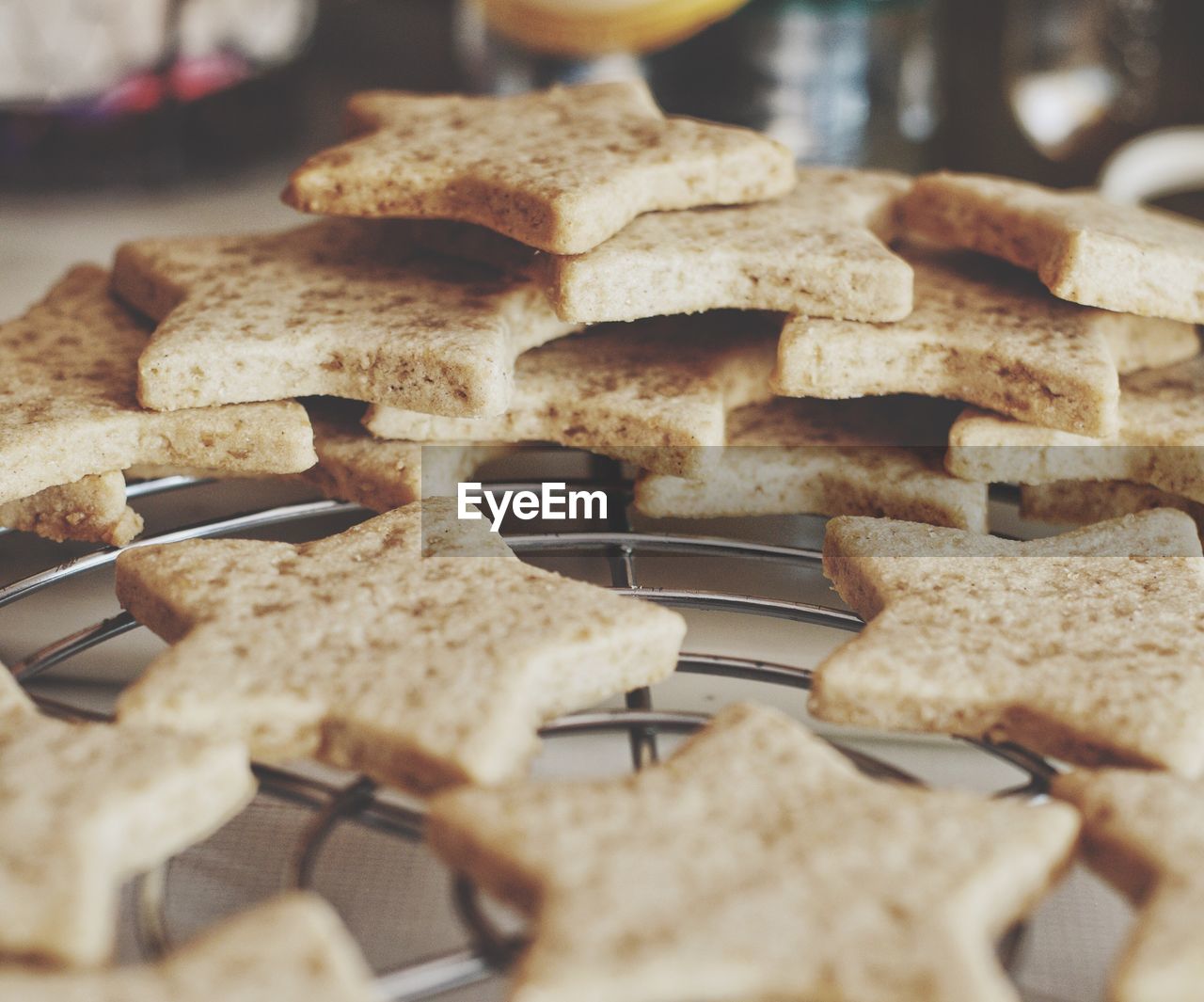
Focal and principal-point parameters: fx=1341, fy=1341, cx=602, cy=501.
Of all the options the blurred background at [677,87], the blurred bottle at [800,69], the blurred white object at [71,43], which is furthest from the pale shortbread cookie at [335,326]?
the blurred white object at [71,43]

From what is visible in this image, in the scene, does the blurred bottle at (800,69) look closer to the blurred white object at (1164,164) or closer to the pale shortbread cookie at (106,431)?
the blurred white object at (1164,164)

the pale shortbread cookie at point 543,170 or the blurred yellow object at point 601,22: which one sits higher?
the blurred yellow object at point 601,22

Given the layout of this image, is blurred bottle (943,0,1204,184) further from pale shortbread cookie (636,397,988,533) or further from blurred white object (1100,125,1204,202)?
pale shortbread cookie (636,397,988,533)

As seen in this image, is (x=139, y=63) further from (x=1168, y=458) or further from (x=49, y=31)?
(x=1168, y=458)

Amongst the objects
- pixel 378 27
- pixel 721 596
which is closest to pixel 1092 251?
pixel 721 596

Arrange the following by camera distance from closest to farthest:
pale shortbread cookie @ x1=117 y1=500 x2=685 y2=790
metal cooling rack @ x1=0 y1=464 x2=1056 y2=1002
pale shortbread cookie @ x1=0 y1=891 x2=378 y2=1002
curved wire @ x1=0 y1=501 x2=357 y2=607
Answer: pale shortbread cookie @ x1=0 y1=891 x2=378 y2=1002
metal cooling rack @ x1=0 y1=464 x2=1056 y2=1002
pale shortbread cookie @ x1=117 y1=500 x2=685 y2=790
curved wire @ x1=0 y1=501 x2=357 y2=607

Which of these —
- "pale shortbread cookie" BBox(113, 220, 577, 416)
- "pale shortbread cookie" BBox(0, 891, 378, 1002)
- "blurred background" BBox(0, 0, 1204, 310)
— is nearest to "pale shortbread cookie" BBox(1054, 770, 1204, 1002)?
"pale shortbread cookie" BBox(0, 891, 378, 1002)
